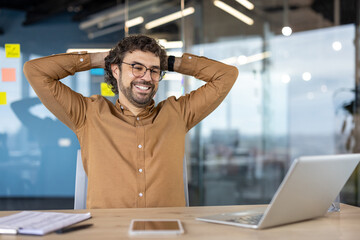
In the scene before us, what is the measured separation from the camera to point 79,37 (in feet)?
12.4

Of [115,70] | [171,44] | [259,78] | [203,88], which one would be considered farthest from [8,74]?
[259,78]

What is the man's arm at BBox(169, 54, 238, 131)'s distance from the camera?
2.29 m

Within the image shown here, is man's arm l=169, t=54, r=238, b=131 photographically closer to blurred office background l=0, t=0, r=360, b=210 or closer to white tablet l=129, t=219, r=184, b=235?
white tablet l=129, t=219, r=184, b=235

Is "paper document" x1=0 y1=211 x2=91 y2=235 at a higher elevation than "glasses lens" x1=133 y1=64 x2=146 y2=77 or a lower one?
lower

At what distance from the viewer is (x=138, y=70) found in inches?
88.0

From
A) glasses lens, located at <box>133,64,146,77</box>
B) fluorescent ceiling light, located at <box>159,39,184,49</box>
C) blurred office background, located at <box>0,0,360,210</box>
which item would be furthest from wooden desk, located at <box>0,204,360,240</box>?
fluorescent ceiling light, located at <box>159,39,184,49</box>

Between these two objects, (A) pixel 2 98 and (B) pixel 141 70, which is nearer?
(B) pixel 141 70

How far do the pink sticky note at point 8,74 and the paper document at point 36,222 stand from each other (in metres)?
2.44

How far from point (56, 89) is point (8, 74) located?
1.67 m

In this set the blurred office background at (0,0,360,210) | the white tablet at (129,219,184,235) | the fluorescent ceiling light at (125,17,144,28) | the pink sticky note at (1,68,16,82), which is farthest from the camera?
the blurred office background at (0,0,360,210)

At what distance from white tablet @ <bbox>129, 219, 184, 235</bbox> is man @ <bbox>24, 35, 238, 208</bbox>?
2.45 feet

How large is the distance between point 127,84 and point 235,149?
230 centimetres

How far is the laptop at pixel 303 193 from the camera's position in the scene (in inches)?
45.4

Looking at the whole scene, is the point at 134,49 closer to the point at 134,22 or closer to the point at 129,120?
the point at 129,120
